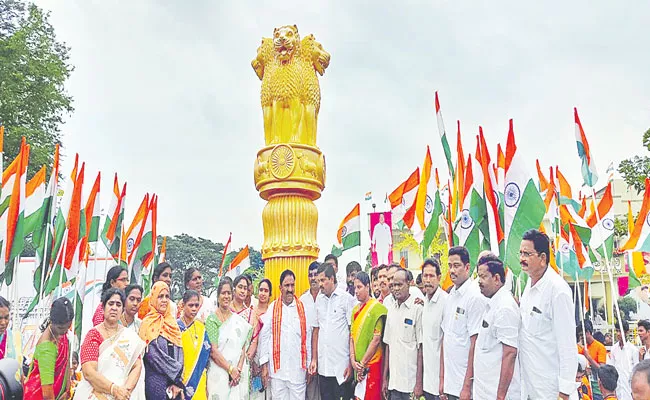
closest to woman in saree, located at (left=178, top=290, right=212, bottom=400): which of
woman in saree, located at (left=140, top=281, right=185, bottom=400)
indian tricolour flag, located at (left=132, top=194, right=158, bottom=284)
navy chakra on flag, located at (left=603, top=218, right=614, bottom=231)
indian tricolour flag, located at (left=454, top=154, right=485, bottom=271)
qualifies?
woman in saree, located at (left=140, top=281, right=185, bottom=400)

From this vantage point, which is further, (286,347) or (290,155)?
(290,155)

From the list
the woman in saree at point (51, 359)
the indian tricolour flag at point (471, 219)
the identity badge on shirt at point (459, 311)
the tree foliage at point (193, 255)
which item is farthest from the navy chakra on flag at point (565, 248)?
the tree foliage at point (193, 255)

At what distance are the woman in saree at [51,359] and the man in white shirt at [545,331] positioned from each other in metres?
3.42

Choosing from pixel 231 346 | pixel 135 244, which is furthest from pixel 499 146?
pixel 135 244

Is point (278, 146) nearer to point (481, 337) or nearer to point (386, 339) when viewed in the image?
point (386, 339)

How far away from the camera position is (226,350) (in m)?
6.03

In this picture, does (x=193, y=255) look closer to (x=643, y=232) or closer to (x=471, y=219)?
(x=643, y=232)

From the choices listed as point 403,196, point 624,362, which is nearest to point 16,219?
point 403,196

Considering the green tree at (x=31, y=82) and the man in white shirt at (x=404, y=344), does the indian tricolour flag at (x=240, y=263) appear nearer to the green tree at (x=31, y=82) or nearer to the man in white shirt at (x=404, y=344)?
the man in white shirt at (x=404, y=344)

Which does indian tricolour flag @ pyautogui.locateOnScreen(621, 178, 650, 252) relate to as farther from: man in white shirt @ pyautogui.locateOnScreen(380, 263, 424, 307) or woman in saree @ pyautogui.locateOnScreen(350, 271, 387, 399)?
woman in saree @ pyautogui.locateOnScreen(350, 271, 387, 399)

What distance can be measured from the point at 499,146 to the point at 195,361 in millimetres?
4362

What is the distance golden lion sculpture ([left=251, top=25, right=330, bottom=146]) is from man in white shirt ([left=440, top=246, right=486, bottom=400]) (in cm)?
507

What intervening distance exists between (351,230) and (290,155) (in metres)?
1.59

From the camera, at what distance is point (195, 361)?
5664 mm
